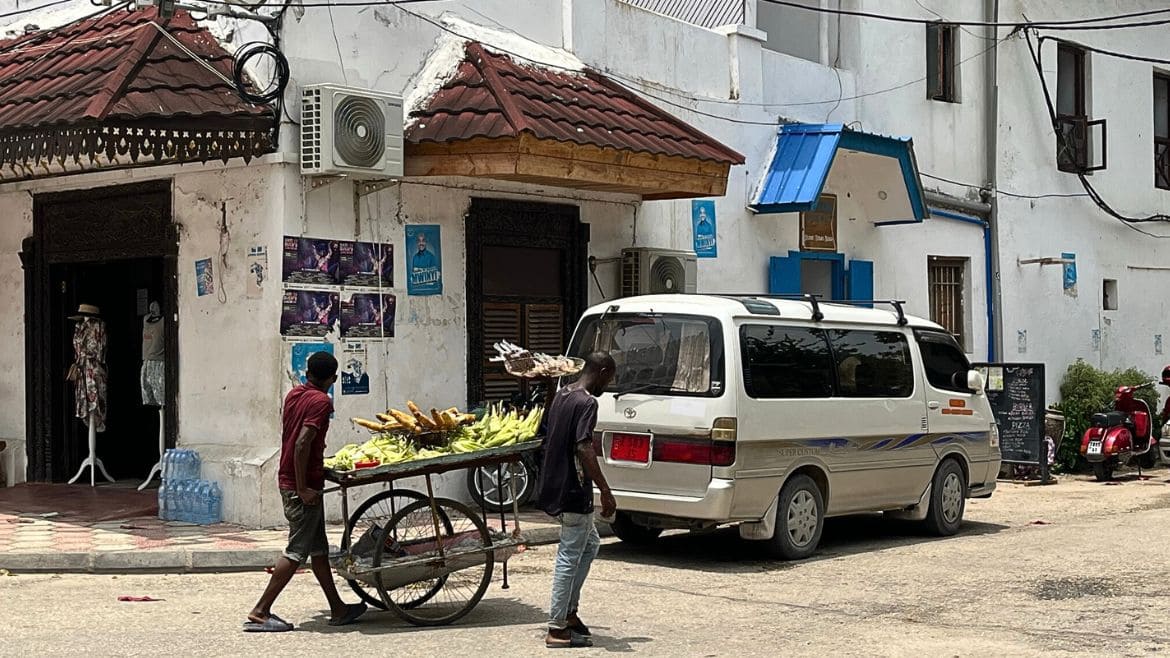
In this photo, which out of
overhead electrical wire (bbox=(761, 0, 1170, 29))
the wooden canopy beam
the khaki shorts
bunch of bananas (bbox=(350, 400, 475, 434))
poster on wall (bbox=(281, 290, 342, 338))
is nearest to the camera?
the khaki shorts

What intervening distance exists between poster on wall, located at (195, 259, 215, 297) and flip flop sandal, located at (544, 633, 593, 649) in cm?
632

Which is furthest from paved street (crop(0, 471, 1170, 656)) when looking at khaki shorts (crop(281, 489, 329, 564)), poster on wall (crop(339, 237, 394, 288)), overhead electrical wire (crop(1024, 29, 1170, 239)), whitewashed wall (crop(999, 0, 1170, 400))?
overhead electrical wire (crop(1024, 29, 1170, 239))

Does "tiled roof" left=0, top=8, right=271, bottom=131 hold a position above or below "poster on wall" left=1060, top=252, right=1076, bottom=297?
above

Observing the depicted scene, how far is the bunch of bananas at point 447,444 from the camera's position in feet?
28.1

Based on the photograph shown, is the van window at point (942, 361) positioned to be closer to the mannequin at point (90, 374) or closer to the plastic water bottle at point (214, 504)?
the plastic water bottle at point (214, 504)

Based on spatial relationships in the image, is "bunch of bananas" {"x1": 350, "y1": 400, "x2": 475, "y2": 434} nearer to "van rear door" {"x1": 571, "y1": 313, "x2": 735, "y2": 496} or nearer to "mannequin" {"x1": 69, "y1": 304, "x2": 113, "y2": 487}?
"van rear door" {"x1": 571, "y1": 313, "x2": 735, "y2": 496}

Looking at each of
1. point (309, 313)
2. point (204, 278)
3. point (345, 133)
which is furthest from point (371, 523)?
point (204, 278)

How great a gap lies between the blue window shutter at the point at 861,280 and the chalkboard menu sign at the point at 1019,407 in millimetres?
1714

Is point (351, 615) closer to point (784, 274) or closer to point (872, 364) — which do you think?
point (872, 364)

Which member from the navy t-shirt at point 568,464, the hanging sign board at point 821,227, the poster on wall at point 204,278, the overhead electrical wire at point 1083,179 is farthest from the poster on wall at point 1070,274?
the navy t-shirt at point 568,464

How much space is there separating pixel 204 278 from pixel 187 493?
195 centimetres

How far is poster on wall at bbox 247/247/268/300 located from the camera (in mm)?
12430

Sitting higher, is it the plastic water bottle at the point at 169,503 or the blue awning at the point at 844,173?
the blue awning at the point at 844,173

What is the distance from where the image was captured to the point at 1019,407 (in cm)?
1784
